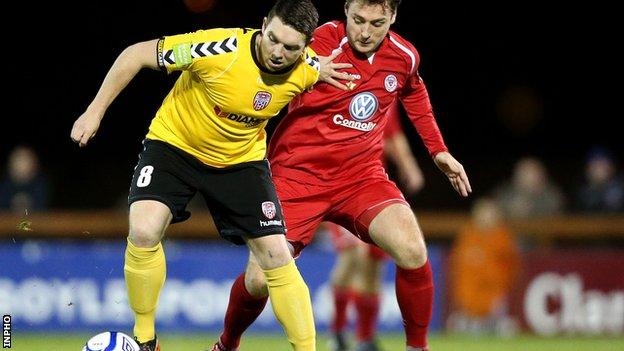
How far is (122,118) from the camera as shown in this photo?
19.5 m

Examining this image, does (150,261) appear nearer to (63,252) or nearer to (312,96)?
(312,96)

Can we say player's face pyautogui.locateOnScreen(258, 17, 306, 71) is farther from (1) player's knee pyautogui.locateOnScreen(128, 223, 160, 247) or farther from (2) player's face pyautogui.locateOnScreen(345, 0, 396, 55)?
(1) player's knee pyautogui.locateOnScreen(128, 223, 160, 247)

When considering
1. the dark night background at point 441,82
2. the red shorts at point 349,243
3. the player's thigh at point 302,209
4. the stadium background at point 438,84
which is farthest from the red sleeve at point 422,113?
the dark night background at point 441,82

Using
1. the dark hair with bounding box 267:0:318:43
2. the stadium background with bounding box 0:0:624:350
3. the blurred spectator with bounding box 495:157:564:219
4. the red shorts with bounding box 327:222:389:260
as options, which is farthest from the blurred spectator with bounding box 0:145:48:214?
the dark hair with bounding box 267:0:318:43

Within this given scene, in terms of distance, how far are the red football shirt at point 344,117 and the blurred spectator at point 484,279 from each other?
18.2ft

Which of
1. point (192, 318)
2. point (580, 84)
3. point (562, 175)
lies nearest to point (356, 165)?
point (192, 318)

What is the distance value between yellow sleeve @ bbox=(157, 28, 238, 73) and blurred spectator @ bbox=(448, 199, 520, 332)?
6.81 metres

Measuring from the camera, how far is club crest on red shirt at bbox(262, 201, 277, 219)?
6.54 m

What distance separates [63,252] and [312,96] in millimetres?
5448

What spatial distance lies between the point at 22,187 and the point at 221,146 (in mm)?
6789

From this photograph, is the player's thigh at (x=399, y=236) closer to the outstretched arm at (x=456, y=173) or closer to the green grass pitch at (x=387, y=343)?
the outstretched arm at (x=456, y=173)

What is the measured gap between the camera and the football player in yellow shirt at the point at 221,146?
21.0 ft

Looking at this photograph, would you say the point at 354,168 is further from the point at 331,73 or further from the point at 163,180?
→ the point at 163,180

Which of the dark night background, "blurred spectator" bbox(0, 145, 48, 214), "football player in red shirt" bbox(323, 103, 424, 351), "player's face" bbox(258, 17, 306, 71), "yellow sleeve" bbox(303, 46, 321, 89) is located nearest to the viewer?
"player's face" bbox(258, 17, 306, 71)
